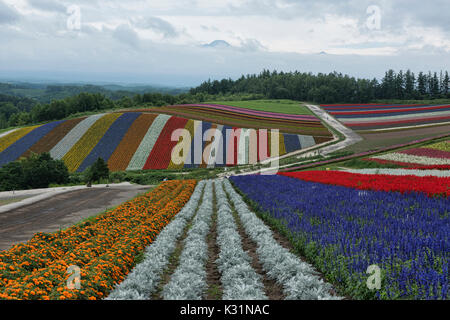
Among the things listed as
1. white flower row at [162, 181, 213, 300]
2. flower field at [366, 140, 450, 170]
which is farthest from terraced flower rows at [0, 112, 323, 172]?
white flower row at [162, 181, 213, 300]

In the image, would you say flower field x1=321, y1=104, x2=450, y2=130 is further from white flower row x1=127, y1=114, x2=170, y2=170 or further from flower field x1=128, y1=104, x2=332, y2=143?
white flower row x1=127, y1=114, x2=170, y2=170

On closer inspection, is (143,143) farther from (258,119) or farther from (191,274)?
(191,274)

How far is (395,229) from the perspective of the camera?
33.0 feet

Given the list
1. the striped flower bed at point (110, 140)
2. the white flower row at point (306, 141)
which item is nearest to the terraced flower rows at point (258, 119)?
the white flower row at point (306, 141)

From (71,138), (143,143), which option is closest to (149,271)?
(143,143)

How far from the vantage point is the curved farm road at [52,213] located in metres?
15.7

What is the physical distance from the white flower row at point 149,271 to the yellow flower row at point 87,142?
44.5m

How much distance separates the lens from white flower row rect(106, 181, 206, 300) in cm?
707

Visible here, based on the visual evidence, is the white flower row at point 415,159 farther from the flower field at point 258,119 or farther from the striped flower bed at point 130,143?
the striped flower bed at point 130,143

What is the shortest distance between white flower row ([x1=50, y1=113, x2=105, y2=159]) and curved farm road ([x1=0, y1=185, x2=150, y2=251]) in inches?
1279

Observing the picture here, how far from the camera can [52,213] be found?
20.5 m
